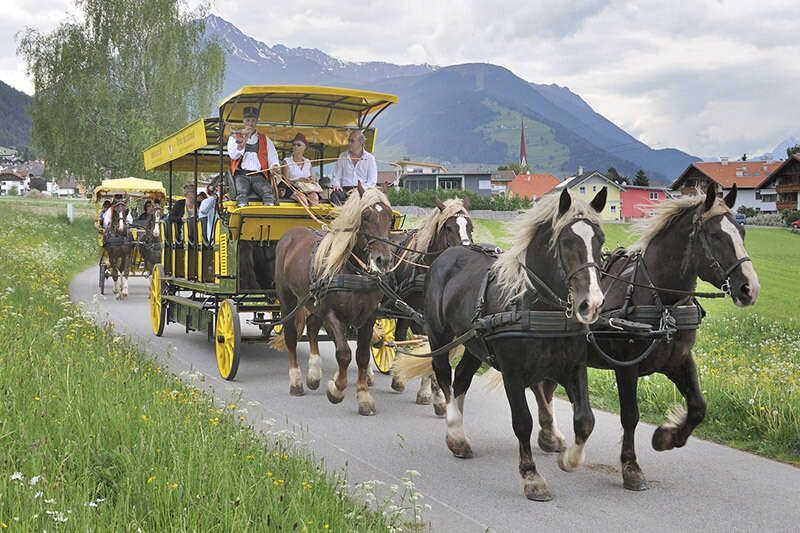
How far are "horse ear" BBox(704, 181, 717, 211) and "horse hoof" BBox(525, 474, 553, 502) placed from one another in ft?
7.13

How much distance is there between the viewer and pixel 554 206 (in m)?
5.84

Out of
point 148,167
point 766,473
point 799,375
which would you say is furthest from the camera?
point 148,167

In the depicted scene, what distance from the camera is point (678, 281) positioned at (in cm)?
636

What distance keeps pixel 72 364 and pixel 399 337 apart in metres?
4.16

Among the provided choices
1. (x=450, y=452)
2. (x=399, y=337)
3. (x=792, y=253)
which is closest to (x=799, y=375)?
(x=450, y=452)

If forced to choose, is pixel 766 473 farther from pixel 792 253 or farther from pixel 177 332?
pixel 792 253

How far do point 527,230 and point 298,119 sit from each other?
6.52 meters

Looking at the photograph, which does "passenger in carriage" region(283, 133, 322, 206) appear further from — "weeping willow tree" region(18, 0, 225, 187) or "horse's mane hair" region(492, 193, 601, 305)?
"weeping willow tree" region(18, 0, 225, 187)

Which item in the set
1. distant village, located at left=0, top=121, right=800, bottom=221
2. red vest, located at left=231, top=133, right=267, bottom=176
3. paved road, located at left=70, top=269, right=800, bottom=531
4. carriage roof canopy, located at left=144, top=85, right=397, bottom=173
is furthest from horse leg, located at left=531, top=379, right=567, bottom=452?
distant village, located at left=0, top=121, right=800, bottom=221

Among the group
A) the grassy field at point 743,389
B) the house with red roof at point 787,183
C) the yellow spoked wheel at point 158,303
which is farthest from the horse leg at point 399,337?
the house with red roof at point 787,183

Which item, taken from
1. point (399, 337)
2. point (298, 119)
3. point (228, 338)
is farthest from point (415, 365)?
point (298, 119)

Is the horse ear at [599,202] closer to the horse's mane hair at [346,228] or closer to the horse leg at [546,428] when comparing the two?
the horse leg at [546,428]

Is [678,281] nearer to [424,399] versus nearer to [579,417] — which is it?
[579,417]

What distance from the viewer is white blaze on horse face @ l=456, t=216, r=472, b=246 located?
8573mm
